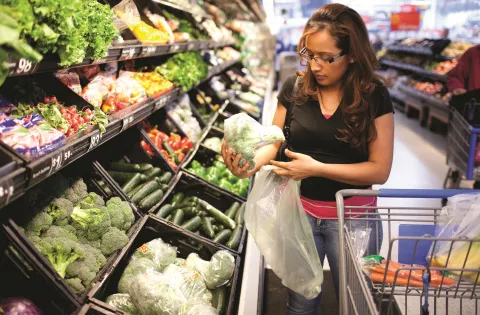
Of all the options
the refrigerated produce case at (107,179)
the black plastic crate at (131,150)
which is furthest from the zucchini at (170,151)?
the black plastic crate at (131,150)

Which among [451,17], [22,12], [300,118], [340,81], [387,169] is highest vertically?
[22,12]

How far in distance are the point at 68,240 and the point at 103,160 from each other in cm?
135

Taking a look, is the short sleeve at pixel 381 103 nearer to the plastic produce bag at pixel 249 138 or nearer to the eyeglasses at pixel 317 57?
the eyeglasses at pixel 317 57

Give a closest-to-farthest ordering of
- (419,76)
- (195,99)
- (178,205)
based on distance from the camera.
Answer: (178,205) < (195,99) < (419,76)

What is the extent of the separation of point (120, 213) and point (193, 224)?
705mm

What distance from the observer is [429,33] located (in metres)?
13.5

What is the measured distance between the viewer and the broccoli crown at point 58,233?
81.7 inches

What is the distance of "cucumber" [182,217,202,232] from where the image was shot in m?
3.07

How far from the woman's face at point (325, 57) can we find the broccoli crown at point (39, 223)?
133cm

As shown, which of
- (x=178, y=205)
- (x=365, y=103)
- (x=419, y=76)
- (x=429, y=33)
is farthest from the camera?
(x=429, y=33)

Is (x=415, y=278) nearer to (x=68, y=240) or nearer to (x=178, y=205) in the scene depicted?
(x=68, y=240)

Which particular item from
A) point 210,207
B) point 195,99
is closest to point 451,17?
point 195,99

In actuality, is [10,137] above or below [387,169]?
above

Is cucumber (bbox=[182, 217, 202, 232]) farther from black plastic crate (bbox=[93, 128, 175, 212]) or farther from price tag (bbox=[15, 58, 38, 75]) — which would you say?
price tag (bbox=[15, 58, 38, 75])
